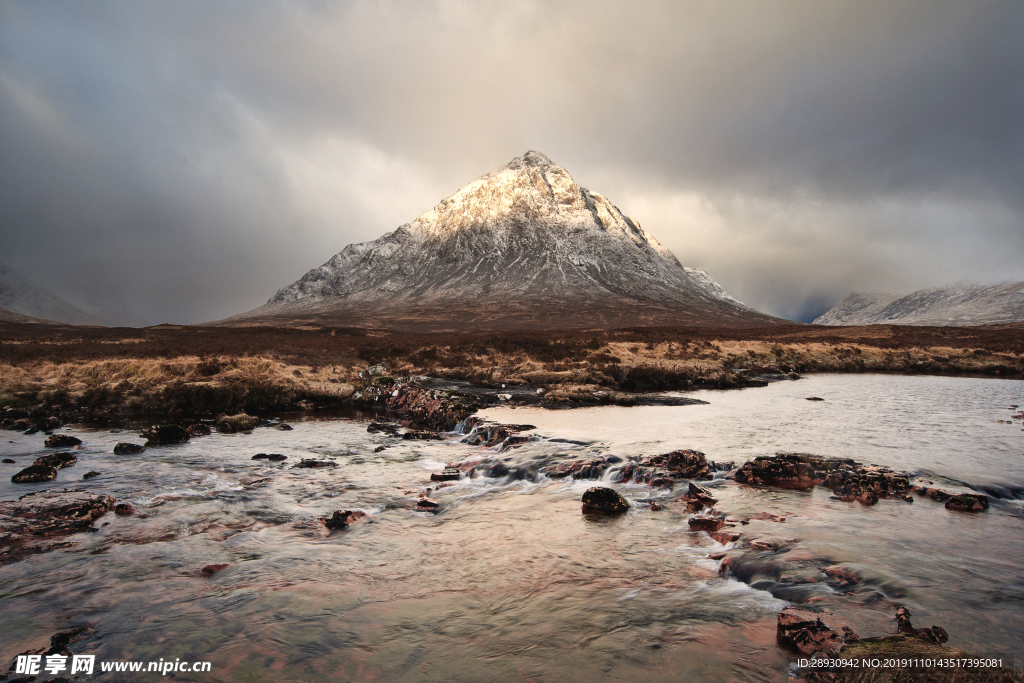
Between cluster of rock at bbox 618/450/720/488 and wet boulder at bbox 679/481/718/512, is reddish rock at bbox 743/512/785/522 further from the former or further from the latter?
cluster of rock at bbox 618/450/720/488

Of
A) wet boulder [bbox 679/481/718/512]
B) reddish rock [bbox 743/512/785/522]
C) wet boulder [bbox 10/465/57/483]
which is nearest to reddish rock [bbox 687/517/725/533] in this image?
reddish rock [bbox 743/512/785/522]

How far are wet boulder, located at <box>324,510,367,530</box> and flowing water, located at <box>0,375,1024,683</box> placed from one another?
0.35m

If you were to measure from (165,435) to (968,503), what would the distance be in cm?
2453

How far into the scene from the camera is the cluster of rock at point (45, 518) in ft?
29.4

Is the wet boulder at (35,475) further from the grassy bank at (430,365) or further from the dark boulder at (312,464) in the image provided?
the grassy bank at (430,365)

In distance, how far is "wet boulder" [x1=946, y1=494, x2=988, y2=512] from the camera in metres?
9.84

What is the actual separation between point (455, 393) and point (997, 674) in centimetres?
2491

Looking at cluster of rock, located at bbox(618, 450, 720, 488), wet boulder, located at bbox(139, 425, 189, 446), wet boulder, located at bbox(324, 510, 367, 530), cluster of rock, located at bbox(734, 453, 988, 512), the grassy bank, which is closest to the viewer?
cluster of rock, located at bbox(734, 453, 988, 512)

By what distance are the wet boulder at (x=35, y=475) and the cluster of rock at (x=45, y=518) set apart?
1.43 meters

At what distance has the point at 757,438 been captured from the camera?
16438mm

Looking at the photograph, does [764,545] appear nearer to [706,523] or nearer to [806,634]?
[706,523]

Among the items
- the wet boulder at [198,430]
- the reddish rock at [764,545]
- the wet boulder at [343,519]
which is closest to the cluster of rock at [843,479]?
the reddish rock at [764,545]

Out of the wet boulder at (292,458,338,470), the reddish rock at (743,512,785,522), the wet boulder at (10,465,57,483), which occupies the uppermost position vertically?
the reddish rock at (743,512,785,522)

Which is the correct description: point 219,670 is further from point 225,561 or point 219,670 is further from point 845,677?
point 845,677
